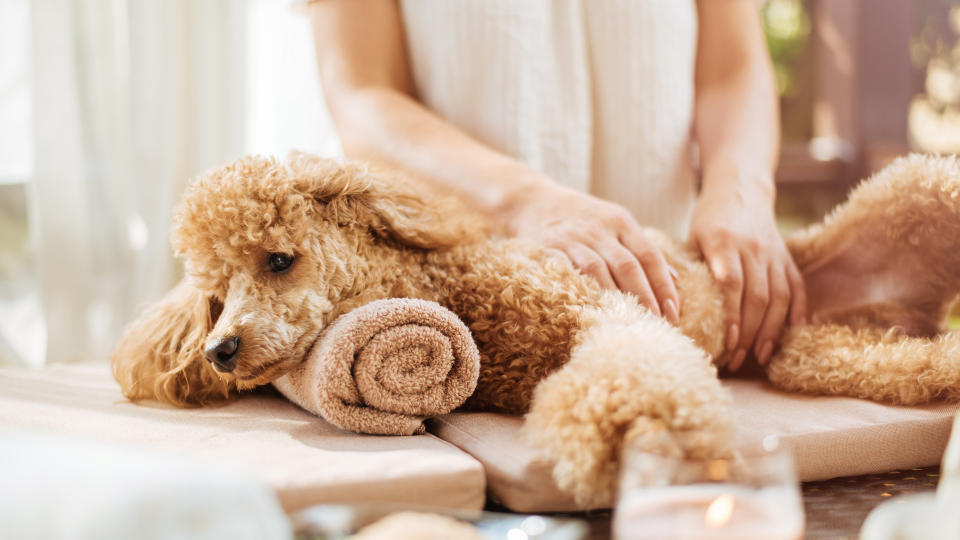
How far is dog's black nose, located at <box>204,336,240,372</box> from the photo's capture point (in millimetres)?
899

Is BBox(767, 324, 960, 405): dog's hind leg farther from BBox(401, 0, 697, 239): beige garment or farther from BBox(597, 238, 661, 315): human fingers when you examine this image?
BBox(401, 0, 697, 239): beige garment

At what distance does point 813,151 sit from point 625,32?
1749 millimetres

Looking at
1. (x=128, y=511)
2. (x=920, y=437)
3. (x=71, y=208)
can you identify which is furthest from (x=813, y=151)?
(x=128, y=511)

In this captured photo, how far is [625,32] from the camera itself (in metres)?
1.54

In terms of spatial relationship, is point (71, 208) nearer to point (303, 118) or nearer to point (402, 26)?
point (303, 118)

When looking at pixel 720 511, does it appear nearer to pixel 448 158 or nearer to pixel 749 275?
pixel 749 275

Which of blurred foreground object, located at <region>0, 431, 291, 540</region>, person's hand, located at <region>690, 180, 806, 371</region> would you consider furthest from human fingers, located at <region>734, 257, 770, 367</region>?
blurred foreground object, located at <region>0, 431, 291, 540</region>

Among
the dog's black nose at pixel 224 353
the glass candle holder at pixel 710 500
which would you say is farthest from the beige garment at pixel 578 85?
the glass candle holder at pixel 710 500

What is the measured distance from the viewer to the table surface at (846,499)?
2.54 ft

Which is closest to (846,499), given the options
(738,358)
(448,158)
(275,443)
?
(738,358)

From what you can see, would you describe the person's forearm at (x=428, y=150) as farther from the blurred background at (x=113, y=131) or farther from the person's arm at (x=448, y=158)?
the blurred background at (x=113, y=131)

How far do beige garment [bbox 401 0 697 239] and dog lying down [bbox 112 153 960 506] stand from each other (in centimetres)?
38

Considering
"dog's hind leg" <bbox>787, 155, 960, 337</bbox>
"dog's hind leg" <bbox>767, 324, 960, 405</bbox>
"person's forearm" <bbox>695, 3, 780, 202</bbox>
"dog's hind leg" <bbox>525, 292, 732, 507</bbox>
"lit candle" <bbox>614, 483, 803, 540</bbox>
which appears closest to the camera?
"lit candle" <bbox>614, 483, 803, 540</bbox>

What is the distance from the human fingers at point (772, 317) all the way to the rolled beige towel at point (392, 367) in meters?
0.50
